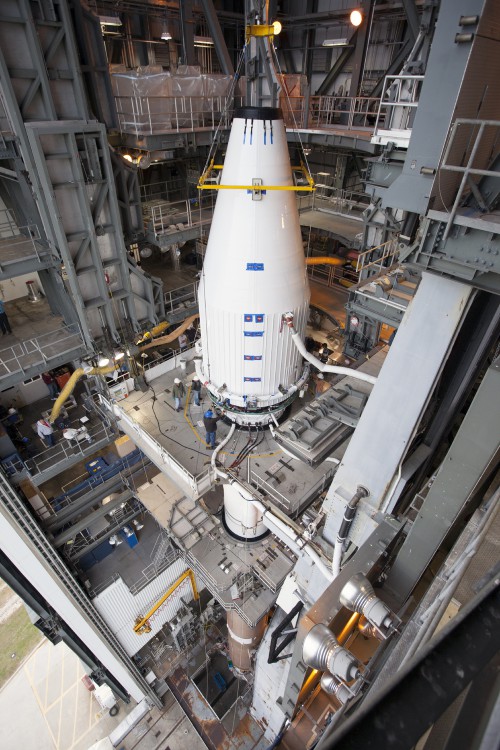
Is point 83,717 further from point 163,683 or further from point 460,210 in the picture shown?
point 460,210

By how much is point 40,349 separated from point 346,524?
413 inches

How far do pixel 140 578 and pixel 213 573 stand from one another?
444cm

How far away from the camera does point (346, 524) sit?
22.5 ft

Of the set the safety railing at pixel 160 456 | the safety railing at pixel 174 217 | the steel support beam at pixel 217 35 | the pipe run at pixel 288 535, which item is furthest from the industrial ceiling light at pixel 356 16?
the pipe run at pixel 288 535

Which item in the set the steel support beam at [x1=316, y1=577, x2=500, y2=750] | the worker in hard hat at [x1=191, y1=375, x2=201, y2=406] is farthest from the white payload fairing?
the steel support beam at [x1=316, y1=577, x2=500, y2=750]

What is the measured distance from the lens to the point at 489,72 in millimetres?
3930

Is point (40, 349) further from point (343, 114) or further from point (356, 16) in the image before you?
point (343, 114)

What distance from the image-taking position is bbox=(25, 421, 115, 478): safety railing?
12.7 meters

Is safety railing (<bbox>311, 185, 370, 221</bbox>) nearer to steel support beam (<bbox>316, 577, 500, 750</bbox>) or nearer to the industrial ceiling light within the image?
the industrial ceiling light

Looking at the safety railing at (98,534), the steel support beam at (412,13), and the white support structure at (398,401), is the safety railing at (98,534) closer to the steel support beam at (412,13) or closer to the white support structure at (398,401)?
the white support structure at (398,401)

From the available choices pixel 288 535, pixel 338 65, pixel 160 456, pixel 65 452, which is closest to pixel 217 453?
pixel 160 456

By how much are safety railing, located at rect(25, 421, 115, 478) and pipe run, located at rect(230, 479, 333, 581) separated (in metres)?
5.88

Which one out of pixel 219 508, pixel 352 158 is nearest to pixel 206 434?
pixel 219 508

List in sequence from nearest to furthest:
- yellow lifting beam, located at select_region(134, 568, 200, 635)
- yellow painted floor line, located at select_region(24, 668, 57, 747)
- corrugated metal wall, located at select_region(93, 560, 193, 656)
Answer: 1. corrugated metal wall, located at select_region(93, 560, 193, 656)
2. yellow lifting beam, located at select_region(134, 568, 200, 635)
3. yellow painted floor line, located at select_region(24, 668, 57, 747)
